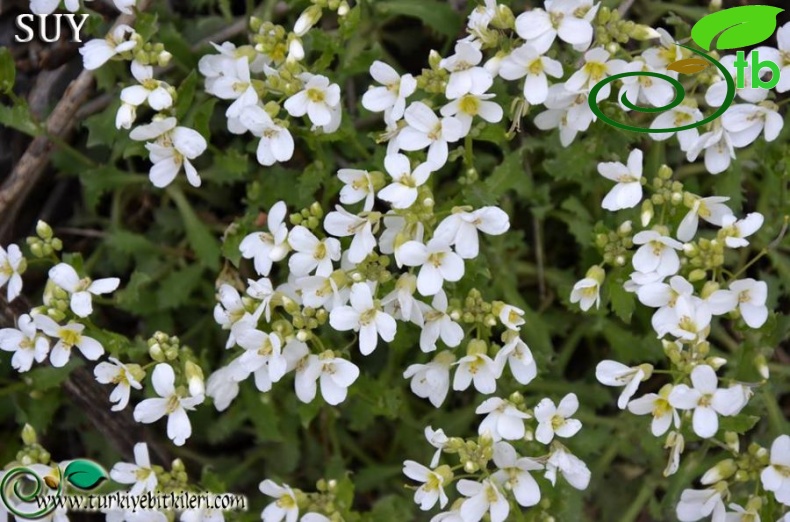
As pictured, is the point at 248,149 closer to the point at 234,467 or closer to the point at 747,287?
the point at 234,467

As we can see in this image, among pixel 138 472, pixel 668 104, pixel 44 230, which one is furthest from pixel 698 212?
pixel 44 230

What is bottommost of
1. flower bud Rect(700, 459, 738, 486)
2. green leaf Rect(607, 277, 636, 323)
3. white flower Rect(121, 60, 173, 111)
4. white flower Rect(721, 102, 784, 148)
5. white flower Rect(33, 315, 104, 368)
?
flower bud Rect(700, 459, 738, 486)

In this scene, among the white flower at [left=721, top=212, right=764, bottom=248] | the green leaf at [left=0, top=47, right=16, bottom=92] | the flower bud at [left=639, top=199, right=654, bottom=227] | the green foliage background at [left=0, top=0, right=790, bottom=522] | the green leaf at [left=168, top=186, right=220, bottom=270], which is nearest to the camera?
the white flower at [left=721, top=212, right=764, bottom=248]

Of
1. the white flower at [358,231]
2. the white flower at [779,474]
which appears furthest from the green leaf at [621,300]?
the white flower at [358,231]

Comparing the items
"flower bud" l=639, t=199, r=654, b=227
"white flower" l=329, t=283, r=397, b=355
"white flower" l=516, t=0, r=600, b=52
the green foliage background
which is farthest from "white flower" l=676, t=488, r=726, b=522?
"white flower" l=516, t=0, r=600, b=52

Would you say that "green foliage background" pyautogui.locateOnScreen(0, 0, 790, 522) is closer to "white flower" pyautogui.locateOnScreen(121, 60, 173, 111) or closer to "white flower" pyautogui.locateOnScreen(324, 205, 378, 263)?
"white flower" pyautogui.locateOnScreen(121, 60, 173, 111)

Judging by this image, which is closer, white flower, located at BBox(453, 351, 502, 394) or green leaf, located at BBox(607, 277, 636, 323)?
white flower, located at BBox(453, 351, 502, 394)

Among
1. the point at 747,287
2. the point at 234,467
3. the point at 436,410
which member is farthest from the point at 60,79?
the point at 747,287

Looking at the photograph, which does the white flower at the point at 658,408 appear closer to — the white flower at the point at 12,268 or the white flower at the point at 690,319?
the white flower at the point at 690,319
